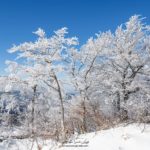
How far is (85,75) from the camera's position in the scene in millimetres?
25469

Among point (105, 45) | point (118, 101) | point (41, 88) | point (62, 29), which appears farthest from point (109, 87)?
point (62, 29)

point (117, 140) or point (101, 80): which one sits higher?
point (101, 80)

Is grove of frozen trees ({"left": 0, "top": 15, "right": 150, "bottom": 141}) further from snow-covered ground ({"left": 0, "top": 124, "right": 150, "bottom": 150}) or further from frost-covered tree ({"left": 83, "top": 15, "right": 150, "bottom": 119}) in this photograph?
snow-covered ground ({"left": 0, "top": 124, "right": 150, "bottom": 150})

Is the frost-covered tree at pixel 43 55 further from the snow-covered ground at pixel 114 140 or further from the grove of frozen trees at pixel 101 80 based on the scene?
the snow-covered ground at pixel 114 140

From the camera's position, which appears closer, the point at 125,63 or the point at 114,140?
the point at 114,140

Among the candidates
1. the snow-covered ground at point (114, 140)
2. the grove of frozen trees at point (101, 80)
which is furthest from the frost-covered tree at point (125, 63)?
the snow-covered ground at point (114, 140)

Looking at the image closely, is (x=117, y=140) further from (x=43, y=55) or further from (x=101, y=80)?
(x=101, y=80)

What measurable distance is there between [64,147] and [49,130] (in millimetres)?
895

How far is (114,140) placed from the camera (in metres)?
5.35

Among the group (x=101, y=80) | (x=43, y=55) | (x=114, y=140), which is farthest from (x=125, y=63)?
(x=114, y=140)

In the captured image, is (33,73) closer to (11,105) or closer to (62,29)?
(62,29)

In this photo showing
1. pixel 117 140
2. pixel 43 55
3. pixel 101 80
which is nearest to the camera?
pixel 117 140

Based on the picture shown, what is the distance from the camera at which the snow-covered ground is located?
512 centimetres

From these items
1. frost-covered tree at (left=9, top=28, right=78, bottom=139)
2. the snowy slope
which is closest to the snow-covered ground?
the snowy slope
